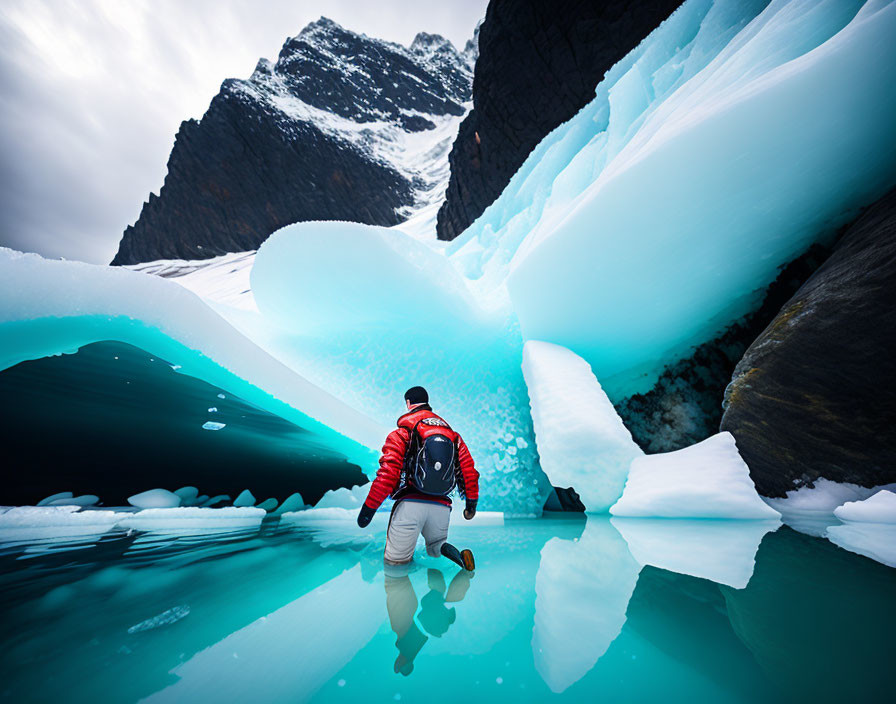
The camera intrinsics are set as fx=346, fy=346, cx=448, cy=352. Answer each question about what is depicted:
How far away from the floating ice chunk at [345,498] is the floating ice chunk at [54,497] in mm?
2803

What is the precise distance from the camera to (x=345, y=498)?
4332mm

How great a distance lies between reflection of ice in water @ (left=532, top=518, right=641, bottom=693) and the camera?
93 cm

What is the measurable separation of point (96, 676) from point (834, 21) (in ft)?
17.0

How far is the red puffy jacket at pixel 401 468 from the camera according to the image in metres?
1.75

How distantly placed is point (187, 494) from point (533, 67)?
43.9ft

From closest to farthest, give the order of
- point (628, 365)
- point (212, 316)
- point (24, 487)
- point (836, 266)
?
point (836, 266) → point (212, 316) → point (24, 487) → point (628, 365)

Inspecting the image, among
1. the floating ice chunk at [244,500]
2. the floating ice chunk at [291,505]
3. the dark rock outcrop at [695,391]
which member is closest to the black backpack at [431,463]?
the dark rock outcrop at [695,391]

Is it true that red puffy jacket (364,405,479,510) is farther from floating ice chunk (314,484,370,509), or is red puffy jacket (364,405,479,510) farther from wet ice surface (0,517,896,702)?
floating ice chunk (314,484,370,509)

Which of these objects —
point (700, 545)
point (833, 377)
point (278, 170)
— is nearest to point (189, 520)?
point (700, 545)

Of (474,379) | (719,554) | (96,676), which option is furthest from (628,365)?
(96,676)

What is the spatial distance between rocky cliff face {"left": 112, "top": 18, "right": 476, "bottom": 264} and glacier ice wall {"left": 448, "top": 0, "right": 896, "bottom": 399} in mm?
23190

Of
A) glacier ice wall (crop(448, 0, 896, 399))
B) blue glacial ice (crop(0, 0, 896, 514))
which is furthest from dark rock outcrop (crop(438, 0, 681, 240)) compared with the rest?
glacier ice wall (crop(448, 0, 896, 399))

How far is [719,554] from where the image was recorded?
176cm

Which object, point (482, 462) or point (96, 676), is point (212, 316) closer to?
point (96, 676)
